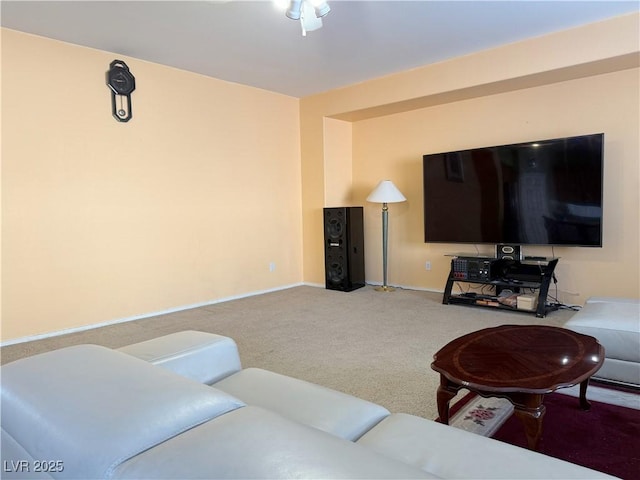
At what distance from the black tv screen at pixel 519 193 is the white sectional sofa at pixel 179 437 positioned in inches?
133

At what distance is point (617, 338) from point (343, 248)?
3295 millimetres

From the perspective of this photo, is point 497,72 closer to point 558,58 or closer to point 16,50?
point 558,58

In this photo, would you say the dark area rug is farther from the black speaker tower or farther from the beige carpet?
the black speaker tower

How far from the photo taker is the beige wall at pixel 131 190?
11.2 feet

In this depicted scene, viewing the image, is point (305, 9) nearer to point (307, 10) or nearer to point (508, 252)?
point (307, 10)

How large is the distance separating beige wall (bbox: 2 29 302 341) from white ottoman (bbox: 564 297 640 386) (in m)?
3.60

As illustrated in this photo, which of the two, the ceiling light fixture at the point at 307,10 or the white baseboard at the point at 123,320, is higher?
the ceiling light fixture at the point at 307,10

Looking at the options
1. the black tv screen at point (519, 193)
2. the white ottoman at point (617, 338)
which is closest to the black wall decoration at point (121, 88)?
the black tv screen at point (519, 193)

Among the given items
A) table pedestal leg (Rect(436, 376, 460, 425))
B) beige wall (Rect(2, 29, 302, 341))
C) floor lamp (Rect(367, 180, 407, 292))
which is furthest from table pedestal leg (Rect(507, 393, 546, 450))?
beige wall (Rect(2, 29, 302, 341))

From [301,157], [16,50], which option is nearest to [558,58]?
[301,157]

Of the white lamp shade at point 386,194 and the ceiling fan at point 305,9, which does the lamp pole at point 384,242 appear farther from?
the ceiling fan at point 305,9

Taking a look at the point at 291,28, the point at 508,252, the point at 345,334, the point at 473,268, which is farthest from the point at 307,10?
the point at 508,252

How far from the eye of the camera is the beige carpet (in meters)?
2.49

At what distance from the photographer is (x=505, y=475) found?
2.97 feet
